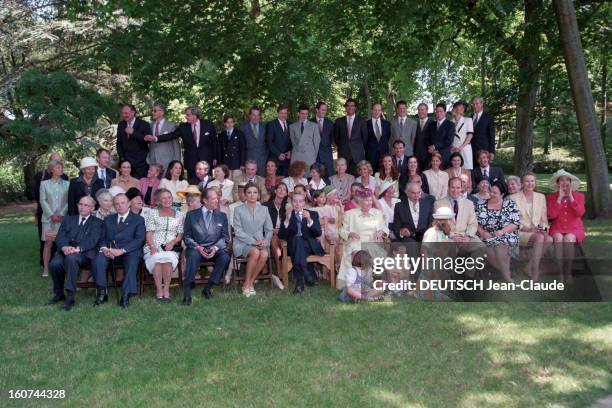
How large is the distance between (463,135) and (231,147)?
3795 millimetres

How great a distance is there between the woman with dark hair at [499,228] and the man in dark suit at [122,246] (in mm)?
4284

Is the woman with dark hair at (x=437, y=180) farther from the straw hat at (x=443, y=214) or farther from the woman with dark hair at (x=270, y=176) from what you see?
the woman with dark hair at (x=270, y=176)

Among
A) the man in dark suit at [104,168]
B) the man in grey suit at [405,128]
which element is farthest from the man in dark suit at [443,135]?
the man in dark suit at [104,168]

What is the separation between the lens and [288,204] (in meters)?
8.02

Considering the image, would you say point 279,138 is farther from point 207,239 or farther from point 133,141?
point 207,239

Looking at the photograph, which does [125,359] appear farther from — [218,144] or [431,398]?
Result: [218,144]

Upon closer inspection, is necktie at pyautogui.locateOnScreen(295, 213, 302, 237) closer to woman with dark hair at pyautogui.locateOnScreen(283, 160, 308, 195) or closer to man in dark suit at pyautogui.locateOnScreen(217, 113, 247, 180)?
woman with dark hair at pyautogui.locateOnScreen(283, 160, 308, 195)

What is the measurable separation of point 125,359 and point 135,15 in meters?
8.97

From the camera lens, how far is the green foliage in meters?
9.80

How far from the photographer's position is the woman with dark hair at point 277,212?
798 cm

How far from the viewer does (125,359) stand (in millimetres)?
4969

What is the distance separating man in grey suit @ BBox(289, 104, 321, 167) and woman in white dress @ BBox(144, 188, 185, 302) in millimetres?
2862

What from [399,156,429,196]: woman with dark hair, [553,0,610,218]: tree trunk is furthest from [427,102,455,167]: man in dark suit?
[553,0,610,218]: tree trunk

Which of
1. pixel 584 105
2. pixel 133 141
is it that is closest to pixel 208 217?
pixel 133 141
